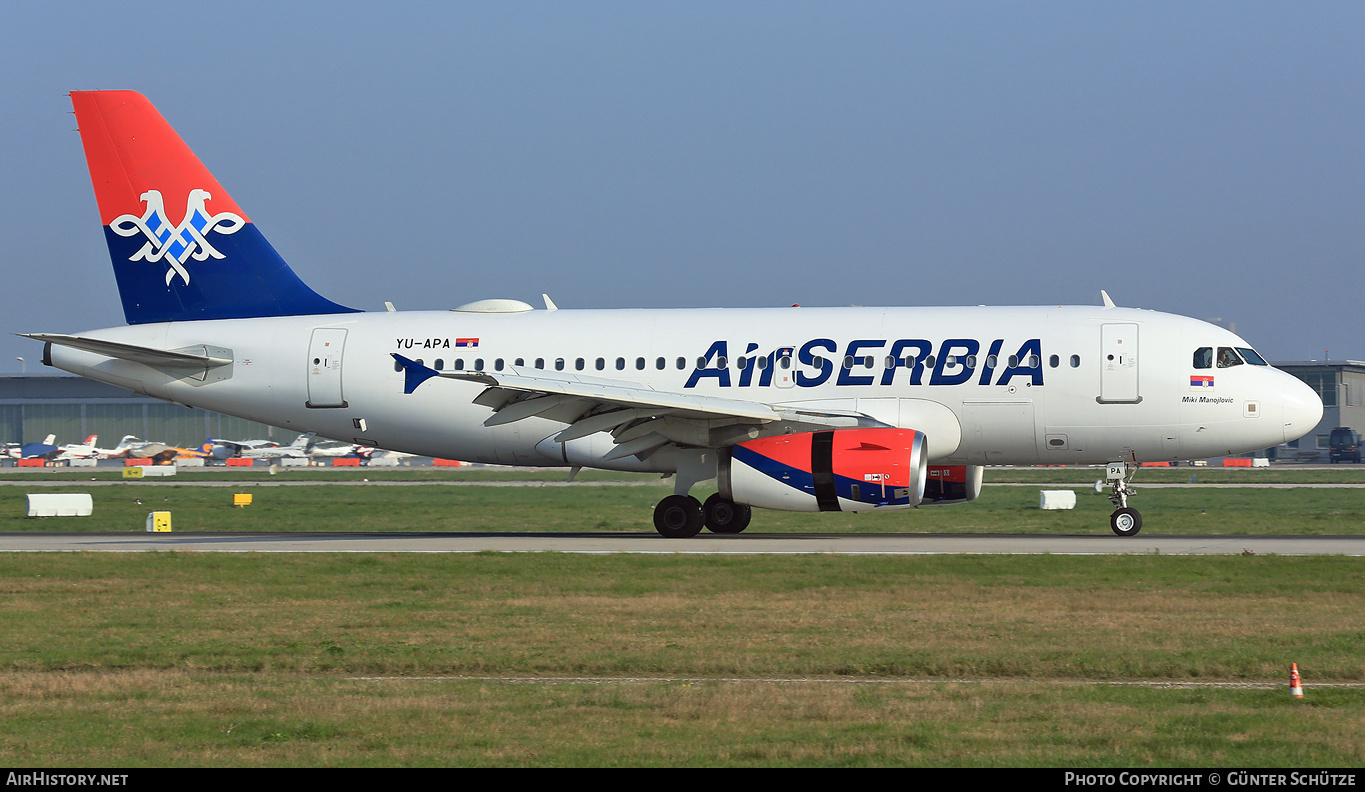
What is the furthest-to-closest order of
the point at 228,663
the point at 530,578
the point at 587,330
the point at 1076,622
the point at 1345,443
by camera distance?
the point at 1345,443
the point at 587,330
the point at 530,578
the point at 1076,622
the point at 228,663

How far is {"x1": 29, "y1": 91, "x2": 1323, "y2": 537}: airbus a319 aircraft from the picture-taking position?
2502 cm

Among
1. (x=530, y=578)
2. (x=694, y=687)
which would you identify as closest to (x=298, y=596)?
(x=530, y=578)

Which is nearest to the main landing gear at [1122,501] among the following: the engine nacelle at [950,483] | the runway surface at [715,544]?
the runway surface at [715,544]

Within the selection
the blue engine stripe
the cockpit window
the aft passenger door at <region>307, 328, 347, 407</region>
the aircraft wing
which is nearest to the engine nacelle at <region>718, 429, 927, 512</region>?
the blue engine stripe

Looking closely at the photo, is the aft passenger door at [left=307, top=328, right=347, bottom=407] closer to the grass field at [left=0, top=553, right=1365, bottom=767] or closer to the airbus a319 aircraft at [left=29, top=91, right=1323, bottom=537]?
the airbus a319 aircraft at [left=29, top=91, right=1323, bottom=537]

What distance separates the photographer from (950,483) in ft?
88.2

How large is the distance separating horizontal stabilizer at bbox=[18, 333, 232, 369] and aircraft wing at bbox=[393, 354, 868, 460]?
559cm

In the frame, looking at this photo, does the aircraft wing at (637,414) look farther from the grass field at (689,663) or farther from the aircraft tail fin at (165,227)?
the aircraft tail fin at (165,227)

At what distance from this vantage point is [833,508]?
23922 mm

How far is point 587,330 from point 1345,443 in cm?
8673

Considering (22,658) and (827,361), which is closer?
(22,658)

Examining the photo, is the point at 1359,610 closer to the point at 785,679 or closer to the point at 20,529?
the point at 785,679

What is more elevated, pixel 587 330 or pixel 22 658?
pixel 587 330

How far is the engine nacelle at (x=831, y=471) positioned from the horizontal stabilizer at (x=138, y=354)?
1167 cm
